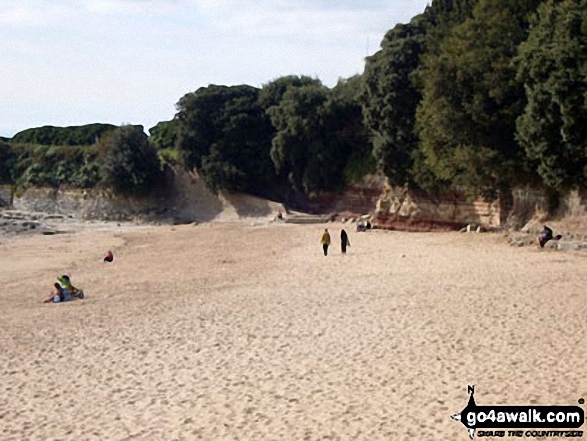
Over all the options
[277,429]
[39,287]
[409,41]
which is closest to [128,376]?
[277,429]

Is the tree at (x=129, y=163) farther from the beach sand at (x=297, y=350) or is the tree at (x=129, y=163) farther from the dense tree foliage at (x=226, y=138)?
the beach sand at (x=297, y=350)

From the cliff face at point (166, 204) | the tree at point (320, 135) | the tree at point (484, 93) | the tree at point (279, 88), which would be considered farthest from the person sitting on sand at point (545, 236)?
the tree at point (279, 88)

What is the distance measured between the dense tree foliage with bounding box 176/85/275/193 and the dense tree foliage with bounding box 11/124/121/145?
26.8m

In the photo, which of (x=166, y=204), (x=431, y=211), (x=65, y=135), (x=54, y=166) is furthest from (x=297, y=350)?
(x=65, y=135)

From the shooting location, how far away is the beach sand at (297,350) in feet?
31.2

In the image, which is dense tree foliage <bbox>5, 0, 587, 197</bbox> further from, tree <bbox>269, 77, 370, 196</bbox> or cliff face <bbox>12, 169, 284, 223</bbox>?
cliff face <bbox>12, 169, 284, 223</bbox>

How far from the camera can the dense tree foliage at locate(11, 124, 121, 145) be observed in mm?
88375

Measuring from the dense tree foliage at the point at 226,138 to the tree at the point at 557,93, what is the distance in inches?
1435

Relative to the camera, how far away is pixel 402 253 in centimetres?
2894

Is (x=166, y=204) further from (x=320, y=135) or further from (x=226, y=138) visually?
(x=320, y=135)

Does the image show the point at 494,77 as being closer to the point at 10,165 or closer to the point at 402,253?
the point at 402,253

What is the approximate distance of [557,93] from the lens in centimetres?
2672

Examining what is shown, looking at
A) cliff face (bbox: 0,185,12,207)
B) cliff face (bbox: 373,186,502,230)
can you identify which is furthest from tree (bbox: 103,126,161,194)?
cliff face (bbox: 373,186,502,230)

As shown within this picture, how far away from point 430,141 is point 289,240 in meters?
10.4
